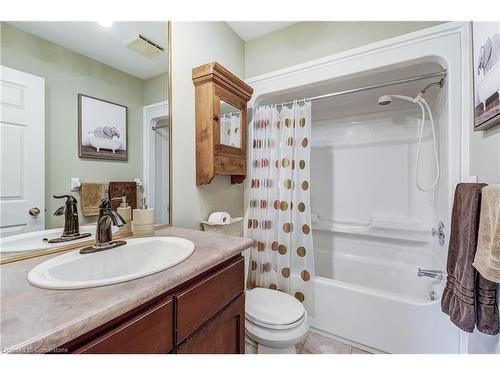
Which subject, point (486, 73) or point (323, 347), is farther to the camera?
point (323, 347)

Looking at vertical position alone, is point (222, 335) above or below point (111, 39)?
below

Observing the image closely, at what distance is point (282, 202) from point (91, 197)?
1.18m

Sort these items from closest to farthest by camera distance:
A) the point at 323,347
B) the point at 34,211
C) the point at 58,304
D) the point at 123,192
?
the point at 58,304 < the point at 34,211 < the point at 123,192 < the point at 323,347

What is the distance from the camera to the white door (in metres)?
0.70

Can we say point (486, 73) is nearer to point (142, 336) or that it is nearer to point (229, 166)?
point (229, 166)

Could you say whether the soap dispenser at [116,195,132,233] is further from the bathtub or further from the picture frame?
the picture frame

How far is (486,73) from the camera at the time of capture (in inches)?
36.6

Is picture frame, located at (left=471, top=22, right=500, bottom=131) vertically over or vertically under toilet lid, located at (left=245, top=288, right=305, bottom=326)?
over

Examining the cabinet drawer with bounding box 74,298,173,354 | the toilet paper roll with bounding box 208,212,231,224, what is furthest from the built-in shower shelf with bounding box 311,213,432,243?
the cabinet drawer with bounding box 74,298,173,354

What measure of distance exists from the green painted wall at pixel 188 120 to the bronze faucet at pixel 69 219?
468 mm

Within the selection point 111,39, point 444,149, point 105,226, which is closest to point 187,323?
point 105,226

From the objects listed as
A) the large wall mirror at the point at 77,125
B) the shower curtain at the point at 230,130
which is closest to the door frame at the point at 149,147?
the large wall mirror at the point at 77,125

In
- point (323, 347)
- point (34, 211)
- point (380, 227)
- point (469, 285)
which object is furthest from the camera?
point (380, 227)

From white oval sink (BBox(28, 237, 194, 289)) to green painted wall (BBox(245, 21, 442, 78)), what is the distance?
159 cm
